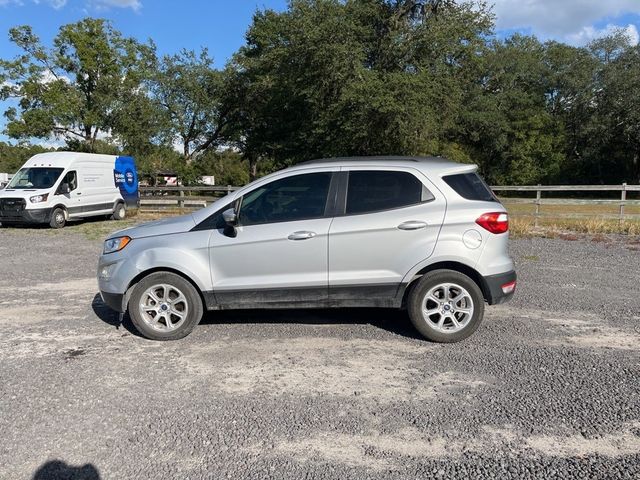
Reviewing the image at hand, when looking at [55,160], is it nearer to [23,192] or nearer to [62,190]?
[62,190]

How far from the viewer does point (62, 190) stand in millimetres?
16625

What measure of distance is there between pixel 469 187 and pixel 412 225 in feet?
2.48

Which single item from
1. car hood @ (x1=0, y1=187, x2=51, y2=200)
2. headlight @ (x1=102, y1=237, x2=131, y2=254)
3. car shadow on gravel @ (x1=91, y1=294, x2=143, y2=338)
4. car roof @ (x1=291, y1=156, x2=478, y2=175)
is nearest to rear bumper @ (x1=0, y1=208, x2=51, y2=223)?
car hood @ (x1=0, y1=187, x2=51, y2=200)

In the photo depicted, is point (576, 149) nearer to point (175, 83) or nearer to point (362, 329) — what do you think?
point (175, 83)

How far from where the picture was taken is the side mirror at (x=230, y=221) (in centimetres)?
506

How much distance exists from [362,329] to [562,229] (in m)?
10.4

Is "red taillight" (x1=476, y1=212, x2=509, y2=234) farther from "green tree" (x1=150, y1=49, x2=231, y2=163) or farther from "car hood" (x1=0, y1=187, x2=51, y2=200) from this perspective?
"green tree" (x1=150, y1=49, x2=231, y2=163)

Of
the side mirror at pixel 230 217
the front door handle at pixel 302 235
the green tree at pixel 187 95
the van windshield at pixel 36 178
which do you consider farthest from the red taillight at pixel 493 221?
the green tree at pixel 187 95

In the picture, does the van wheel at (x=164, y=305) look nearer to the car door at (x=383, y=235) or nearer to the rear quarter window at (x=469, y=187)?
the car door at (x=383, y=235)

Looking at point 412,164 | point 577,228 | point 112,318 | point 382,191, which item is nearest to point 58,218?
point 112,318

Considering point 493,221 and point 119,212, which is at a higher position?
point 493,221

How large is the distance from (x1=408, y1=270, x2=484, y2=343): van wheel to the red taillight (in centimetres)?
53

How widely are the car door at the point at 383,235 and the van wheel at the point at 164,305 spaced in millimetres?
1443

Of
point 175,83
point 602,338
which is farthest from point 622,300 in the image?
point 175,83
